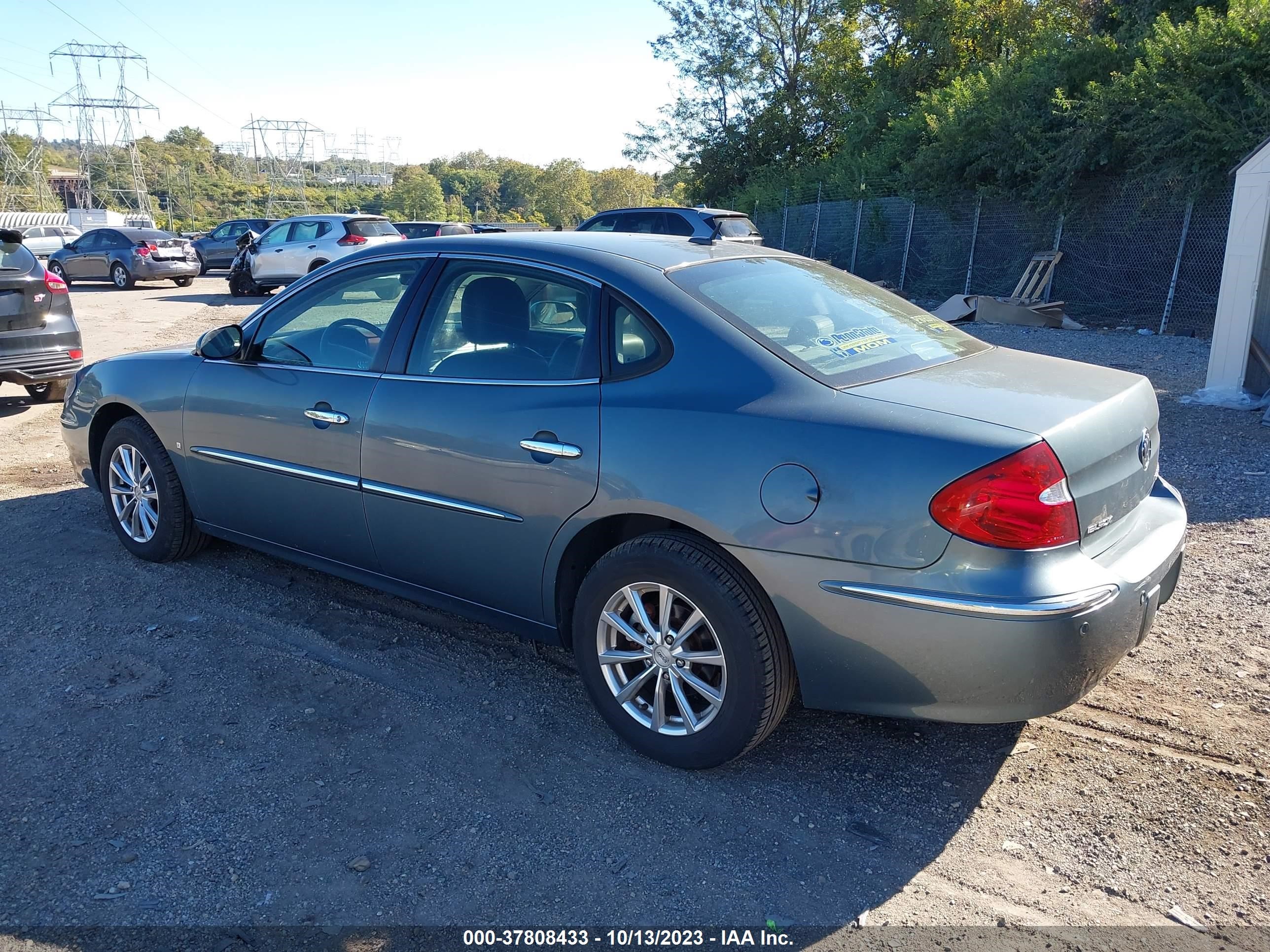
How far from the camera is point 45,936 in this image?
8.23 ft

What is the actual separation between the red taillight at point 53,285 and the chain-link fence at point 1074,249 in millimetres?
14465

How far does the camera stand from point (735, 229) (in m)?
15.0

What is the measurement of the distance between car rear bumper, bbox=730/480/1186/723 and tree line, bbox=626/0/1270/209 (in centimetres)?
1435

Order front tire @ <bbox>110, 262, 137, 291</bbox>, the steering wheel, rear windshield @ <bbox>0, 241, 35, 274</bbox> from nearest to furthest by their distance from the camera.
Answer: the steering wheel < rear windshield @ <bbox>0, 241, 35, 274</bbox> < front tire @ <bbox>110, 262, 137, 291</bbox>

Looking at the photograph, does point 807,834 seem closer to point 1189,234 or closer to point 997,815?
point 997,815

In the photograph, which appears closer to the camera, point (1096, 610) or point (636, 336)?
point (1096, 610)

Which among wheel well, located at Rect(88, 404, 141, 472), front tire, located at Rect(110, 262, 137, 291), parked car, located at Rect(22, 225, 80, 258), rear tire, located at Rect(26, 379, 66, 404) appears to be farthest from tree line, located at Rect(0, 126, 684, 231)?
wheel well, located at Rect(88, 404, 141, 472)

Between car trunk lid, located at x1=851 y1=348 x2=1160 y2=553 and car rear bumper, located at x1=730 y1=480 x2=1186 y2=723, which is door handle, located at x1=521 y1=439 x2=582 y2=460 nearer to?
car rear bumper, located at x1=730 y1=480 x2=1186 y2=723

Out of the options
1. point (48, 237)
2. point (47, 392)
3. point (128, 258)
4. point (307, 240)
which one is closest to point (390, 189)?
point (48, 237)

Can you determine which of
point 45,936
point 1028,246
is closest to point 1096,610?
point 45,936

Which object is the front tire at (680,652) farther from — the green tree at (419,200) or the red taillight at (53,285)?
the green tree at (419,200)

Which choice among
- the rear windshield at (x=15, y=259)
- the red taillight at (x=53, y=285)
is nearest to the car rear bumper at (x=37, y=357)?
the red taillight at (x=53, y=285)

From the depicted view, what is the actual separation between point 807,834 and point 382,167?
14725cm

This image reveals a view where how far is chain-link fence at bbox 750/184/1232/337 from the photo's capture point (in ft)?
51.1
